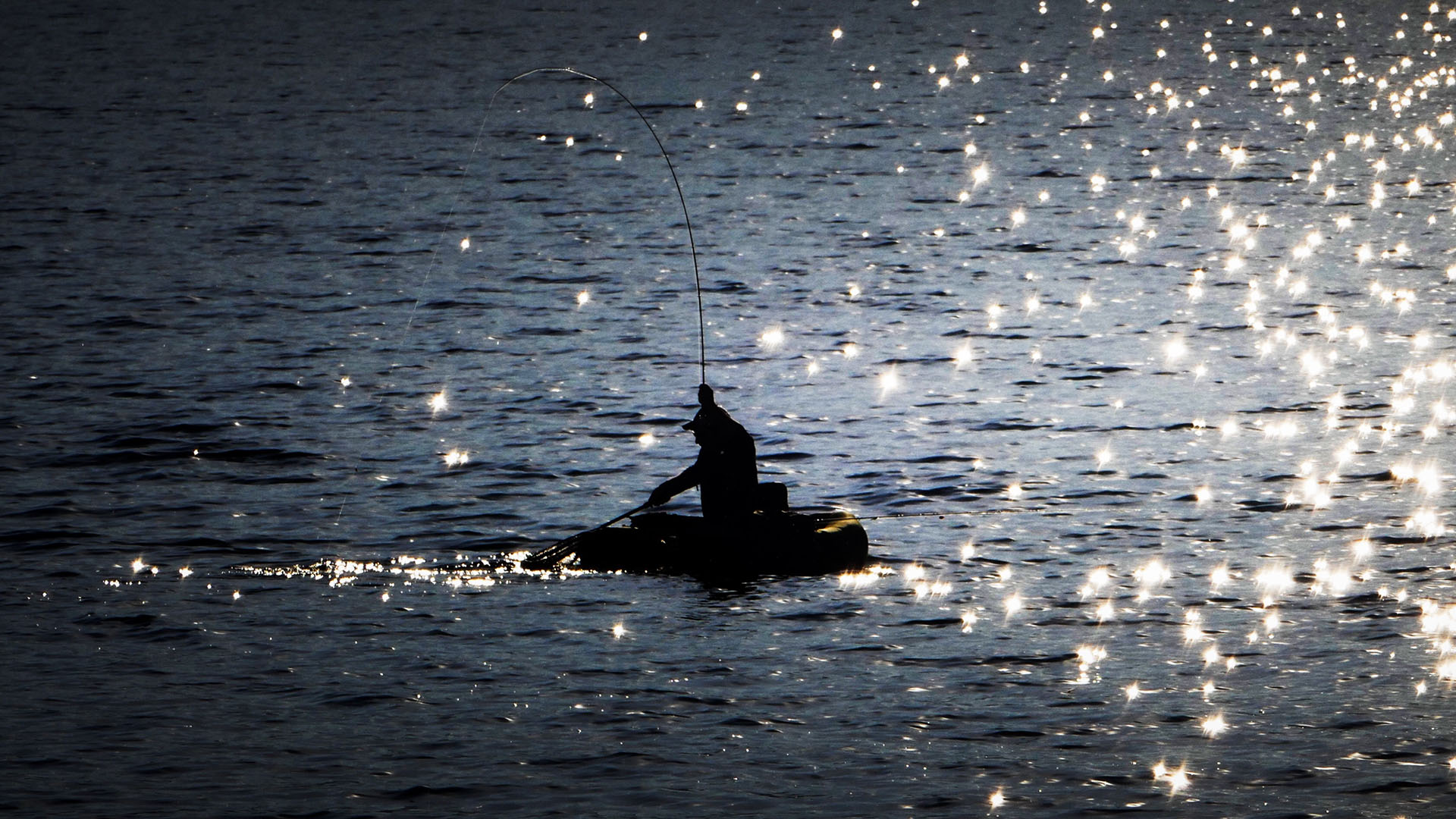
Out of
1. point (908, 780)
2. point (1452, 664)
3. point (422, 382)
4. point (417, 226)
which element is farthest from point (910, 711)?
point (417, 226)

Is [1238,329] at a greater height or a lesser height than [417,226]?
lesser

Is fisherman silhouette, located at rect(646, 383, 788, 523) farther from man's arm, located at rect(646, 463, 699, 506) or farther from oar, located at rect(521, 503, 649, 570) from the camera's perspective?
oar, located at rect(521, 503, 649, 570)

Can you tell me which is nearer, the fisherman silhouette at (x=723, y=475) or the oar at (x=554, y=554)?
the fisherman silhouette at (x=723, y=475)

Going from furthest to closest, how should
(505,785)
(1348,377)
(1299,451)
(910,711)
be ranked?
(1348,377)
(1299,451)
(910,711)
(505,785)

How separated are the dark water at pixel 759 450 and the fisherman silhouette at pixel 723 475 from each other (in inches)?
25.8

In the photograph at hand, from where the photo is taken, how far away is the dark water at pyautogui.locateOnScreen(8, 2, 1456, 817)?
1219 cm

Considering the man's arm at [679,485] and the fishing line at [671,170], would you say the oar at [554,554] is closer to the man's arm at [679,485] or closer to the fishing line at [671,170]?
the man's arm at [679,485]

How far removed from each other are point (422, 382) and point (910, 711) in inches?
459

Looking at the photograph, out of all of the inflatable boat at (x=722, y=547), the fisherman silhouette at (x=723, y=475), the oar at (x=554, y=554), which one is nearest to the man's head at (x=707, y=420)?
the fisherman silhouette at (x=723, y=475)

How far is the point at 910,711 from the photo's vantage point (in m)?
12.8

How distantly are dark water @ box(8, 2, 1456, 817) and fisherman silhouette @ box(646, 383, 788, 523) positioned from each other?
66 cm

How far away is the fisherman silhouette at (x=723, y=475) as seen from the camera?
50.0 ft

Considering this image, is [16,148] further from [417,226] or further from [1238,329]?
[1238,329]

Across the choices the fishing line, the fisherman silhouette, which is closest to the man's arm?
the fisherman silhouette
